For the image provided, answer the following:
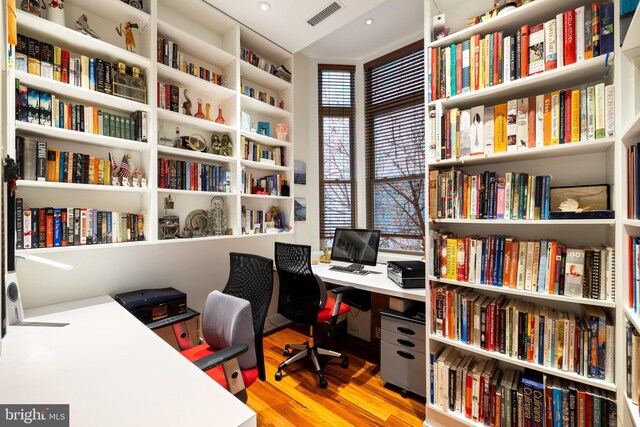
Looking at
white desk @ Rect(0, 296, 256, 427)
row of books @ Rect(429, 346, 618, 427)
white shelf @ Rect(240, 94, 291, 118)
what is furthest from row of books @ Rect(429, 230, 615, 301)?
white shelf @ Rect(240, 94, 291, 118)

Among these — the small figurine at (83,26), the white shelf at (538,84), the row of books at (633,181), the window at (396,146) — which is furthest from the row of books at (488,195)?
the small figurine at (83,26)

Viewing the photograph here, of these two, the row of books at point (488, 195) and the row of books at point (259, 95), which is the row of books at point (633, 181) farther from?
the row of books at point (259, 95)

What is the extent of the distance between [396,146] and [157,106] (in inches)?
94.2

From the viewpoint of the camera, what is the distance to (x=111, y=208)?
2051 mm

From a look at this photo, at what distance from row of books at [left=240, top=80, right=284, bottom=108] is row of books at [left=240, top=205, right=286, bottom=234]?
1.17 meters

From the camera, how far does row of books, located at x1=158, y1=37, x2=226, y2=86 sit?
2.22 meters

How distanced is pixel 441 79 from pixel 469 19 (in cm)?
40

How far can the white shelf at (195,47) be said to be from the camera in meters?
2.23

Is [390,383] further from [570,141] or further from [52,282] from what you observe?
[52,282]

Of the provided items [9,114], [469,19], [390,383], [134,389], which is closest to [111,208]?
[9,114]

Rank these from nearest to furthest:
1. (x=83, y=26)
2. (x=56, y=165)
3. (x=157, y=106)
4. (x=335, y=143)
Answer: (x=56, y=165) < (x=83, y=26) < (x=157, y=106) < (x=335, y=143)

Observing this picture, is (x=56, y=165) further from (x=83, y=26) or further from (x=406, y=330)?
(x=406, y=330)

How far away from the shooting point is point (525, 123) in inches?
58.6

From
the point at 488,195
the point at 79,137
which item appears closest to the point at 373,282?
the point at 488,195
